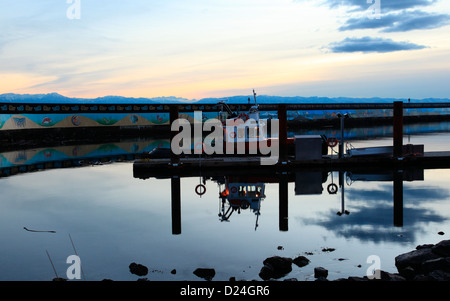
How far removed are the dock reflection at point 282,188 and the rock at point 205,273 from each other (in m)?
4.93

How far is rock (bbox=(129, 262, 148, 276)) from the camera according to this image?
12242 millimetres

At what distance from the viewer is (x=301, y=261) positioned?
40.5ft

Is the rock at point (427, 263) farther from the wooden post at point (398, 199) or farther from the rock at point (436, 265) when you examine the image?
the wooden post at point (398, 199)

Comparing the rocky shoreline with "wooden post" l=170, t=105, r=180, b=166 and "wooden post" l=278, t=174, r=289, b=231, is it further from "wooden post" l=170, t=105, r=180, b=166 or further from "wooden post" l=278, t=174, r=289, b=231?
"wooden post" l=170, t=105, r=180, b=166

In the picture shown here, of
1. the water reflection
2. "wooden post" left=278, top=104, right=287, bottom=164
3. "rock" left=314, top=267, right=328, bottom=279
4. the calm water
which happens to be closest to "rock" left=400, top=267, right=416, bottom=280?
the calm water

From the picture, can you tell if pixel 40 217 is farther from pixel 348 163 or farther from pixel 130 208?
pixel 348 163

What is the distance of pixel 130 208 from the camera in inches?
861

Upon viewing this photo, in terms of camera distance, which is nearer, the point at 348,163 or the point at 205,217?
the point at 205,217

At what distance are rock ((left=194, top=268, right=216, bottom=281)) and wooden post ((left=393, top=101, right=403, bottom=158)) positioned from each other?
1827cm

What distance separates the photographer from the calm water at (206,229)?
42.6 feet

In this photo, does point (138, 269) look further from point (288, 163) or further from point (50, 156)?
point (50, 156)

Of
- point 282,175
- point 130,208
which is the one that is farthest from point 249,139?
point 130,208
